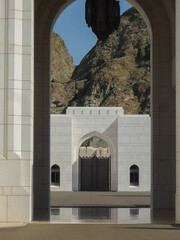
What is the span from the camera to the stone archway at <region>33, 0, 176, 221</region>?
15.9 meters

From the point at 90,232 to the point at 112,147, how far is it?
31429 millimetres

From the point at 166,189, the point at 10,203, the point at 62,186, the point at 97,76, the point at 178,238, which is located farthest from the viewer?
the point at 97,76

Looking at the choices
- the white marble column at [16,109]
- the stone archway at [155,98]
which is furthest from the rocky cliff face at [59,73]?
the white marble column at [16,109]

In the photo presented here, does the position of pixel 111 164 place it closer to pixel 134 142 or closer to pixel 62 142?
pixel 134 142

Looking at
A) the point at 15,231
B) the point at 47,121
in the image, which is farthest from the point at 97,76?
the point at 15,231

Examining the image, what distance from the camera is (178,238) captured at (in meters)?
8.31

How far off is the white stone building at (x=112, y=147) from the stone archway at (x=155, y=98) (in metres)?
23.1

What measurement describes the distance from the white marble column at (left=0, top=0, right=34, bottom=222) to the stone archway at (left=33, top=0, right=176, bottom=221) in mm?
5028

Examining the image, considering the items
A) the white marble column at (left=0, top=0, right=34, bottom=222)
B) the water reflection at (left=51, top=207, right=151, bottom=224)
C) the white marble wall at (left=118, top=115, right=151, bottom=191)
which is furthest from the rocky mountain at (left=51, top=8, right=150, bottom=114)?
the white marble column at (left=0, top=0, right=34, bottom=222)

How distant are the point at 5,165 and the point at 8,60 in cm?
232

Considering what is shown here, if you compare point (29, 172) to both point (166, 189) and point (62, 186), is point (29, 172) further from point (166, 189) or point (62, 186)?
point (62, 186)

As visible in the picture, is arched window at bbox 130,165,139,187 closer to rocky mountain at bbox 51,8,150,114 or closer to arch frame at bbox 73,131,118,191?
arch frame at bbox 73,131,118,191

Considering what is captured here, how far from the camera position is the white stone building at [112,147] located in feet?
129

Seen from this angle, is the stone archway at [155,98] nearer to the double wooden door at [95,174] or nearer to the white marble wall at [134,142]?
the white marble wall at [134,142]
